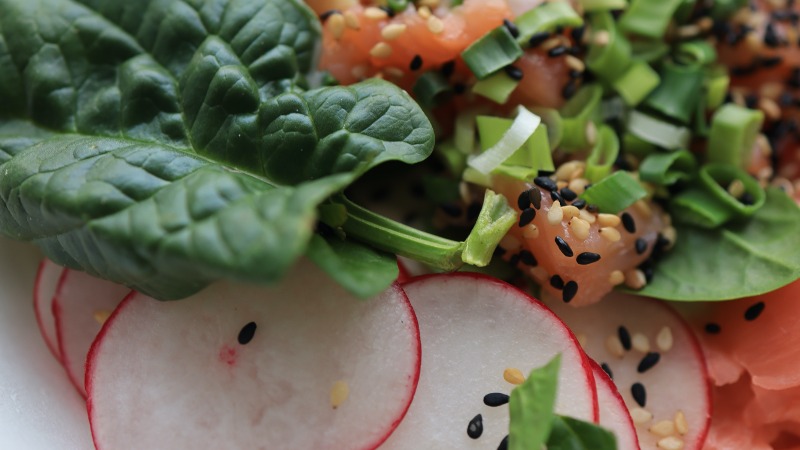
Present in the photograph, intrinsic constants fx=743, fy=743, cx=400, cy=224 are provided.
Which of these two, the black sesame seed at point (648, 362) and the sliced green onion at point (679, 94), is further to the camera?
the sliced green onion at point (679, 94)

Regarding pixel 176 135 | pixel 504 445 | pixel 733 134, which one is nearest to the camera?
pixel 504 445

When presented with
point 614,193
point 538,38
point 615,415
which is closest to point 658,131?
point 614,193

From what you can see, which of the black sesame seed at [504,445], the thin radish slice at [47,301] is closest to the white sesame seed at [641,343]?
the black sesame seed at [504,445]

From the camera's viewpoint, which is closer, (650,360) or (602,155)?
(650,360)

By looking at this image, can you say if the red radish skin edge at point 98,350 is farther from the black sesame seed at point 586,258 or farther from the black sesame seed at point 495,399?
the black sesame seed at point 586,258

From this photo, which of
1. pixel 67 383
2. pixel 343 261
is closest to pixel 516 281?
pixel 343 261

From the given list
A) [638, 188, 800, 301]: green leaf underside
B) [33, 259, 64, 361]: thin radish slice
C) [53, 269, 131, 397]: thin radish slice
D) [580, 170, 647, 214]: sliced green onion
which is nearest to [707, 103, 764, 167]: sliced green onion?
[638, 188, 800, 301]: green leaf underside

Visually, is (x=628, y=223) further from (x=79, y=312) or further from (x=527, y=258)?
(x=79, y=312)

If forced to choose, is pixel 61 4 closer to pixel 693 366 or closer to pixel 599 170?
pixel 599 170
